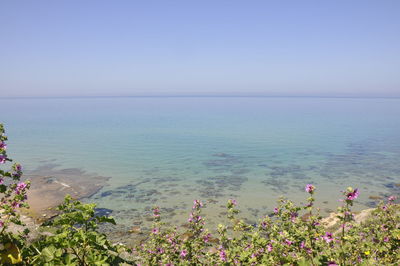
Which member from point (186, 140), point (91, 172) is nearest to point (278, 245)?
point (91, 172)

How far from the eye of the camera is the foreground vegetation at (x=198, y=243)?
4002mm

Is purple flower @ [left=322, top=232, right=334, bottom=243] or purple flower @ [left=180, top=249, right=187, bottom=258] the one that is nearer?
purple flower @ [left=322, top=232, right=334, bottom=243]

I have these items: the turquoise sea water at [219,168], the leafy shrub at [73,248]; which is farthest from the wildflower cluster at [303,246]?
the turquoise sea water at [219,168]

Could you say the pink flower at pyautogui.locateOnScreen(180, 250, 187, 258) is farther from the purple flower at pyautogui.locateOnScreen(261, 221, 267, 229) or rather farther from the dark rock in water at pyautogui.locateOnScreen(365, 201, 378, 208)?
the dark rock in water at pyautogui.locateOnScreen(365, 201, 378, 208)

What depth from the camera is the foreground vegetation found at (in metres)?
4.00

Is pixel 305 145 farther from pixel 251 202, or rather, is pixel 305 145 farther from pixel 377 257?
pixel 377 257

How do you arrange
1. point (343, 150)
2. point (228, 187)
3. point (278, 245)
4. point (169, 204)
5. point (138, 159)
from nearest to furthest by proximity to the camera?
point (278, 245)
point (169, 204)
point (228, 187)
point (138, 159)
point (343, 150)

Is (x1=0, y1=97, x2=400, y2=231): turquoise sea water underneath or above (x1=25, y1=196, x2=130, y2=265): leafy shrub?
underneath

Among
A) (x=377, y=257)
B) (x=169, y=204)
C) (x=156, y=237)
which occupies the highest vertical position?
(x=377, y=257)

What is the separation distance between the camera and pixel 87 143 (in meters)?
63.1

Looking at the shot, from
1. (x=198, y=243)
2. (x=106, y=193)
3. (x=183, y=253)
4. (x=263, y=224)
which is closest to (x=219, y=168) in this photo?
(x=106, y=193)

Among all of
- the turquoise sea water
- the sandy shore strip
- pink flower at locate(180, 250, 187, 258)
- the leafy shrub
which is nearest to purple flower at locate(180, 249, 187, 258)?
pink flower at locate(180, 250, 187, 258)

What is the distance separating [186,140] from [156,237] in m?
57.0

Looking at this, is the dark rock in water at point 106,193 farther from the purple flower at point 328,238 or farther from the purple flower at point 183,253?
the purple flower at point 328,238
